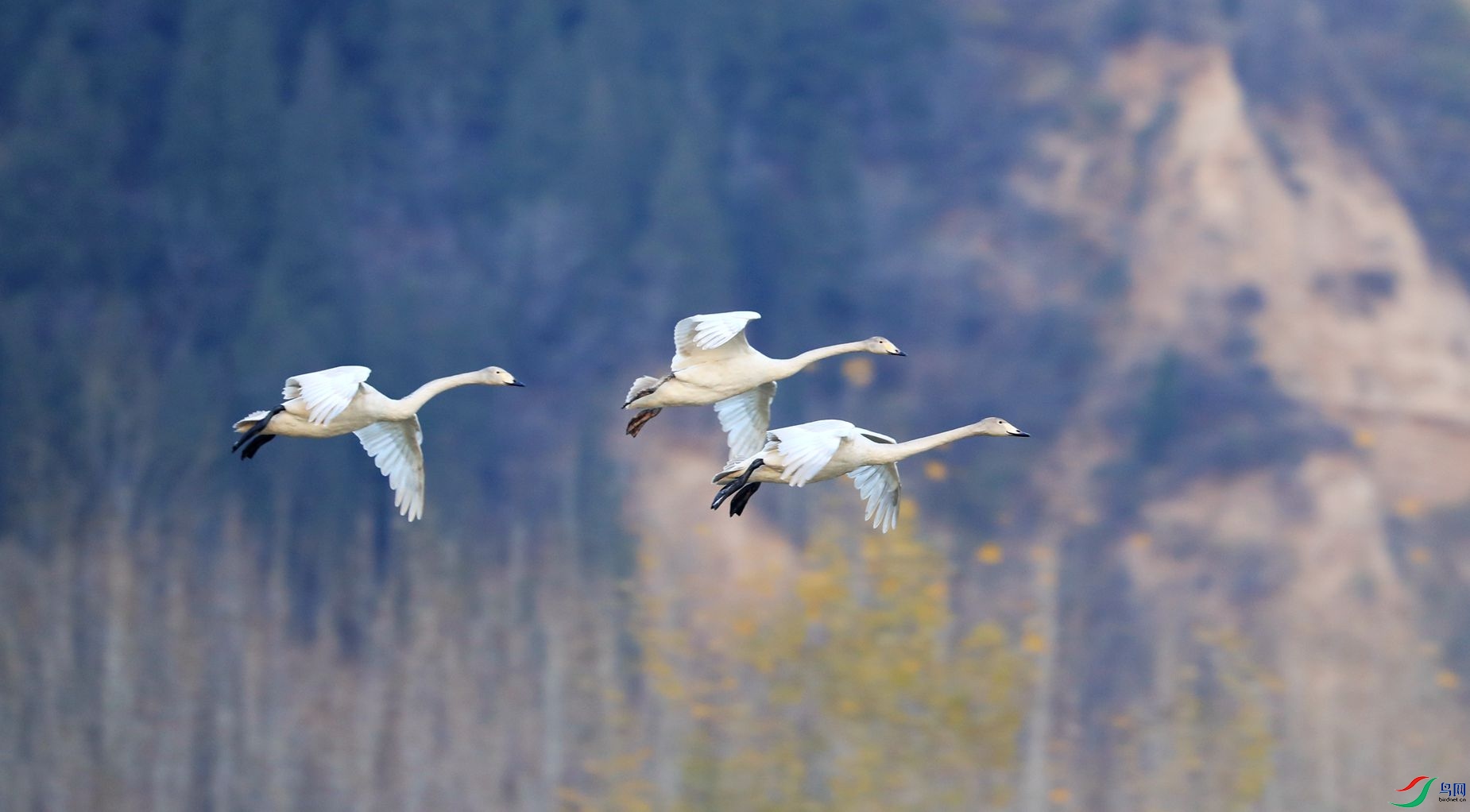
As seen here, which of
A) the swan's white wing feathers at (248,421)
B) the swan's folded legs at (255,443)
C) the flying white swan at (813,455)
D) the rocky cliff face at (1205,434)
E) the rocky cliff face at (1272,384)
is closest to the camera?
the flying white swan at (813,455)

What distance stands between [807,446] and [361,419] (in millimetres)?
2896

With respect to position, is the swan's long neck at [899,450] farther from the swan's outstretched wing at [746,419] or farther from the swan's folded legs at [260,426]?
the swan's folded legs at [260,426]

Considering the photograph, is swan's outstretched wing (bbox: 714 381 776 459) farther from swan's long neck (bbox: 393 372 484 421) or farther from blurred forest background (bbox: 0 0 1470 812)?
blurred forest background (bbox: 0 0 1470 812)

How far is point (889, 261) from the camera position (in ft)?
193

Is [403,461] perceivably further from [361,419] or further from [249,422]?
[249,422]

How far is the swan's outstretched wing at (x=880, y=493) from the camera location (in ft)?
51.2

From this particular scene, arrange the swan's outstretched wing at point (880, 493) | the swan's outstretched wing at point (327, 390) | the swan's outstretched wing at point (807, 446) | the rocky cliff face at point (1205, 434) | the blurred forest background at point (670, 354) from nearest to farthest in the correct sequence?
the swan's outstretched wing at point (327, 390), the swan's outstretched wing at point (807, 446), the swan's outstretched wing at point (880, 493), the blurred forest background at point (670, 354), the rocky cliff face at point (1205, 434)

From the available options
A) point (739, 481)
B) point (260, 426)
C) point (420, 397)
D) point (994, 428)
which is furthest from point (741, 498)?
point (260, 426)

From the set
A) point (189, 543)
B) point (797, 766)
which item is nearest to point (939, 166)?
point (189, 543)

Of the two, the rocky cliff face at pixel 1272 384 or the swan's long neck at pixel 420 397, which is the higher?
the rocky cliff face at pixel 1272 384

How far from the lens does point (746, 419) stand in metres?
16.6

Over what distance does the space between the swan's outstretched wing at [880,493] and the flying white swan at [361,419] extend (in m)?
2.65

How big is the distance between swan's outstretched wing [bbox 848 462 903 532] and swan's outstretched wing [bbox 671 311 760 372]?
4.24 feet

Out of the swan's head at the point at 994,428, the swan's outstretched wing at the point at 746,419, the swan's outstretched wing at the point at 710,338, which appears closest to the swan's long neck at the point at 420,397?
the swan's outstretched wing at the point at 710,338
